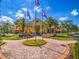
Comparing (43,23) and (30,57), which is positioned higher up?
(43,23)

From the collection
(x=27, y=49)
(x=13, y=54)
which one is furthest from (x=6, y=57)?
(x=27, y=49)

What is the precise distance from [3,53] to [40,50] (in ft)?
12.6

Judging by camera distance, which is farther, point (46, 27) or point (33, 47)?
point (46, 27)

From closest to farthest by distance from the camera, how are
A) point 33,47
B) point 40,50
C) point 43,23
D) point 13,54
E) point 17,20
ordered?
point 13,54, point 40,50, point 33,47, point 43,23, point 17,20

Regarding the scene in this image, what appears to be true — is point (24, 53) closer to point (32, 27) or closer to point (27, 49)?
point (27, 49)

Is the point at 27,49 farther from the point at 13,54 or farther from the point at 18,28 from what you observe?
the point at 18,28

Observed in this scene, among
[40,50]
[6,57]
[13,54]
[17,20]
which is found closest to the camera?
[6,57]

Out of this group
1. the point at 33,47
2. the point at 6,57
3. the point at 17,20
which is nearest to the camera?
the point at 6,57

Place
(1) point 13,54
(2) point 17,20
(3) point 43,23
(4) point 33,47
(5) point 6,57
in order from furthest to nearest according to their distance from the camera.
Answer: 1. (2) point 17,20
2. (3) point 43,23
3. (4) point 33,47
4. (1) point 13,54
5. (5) point 6,57

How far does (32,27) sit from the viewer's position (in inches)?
1619

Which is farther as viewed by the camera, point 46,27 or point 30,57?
point 46,27

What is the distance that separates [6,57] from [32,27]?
28.3 metres

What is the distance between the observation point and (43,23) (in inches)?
1554

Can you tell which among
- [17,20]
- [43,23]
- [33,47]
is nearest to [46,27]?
[43,23]
